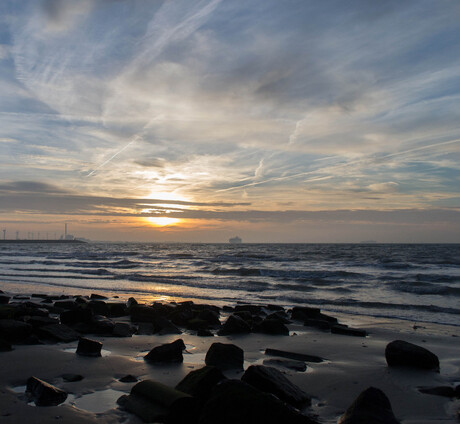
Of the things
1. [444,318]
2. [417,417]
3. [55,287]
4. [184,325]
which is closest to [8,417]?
[417,417]

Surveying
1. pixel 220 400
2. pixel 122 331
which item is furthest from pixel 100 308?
pixel 220 400

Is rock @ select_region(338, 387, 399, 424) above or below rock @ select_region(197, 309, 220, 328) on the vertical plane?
above

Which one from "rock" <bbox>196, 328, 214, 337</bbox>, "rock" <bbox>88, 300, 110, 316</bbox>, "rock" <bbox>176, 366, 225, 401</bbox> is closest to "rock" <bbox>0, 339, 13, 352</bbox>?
"rock" <bbox>196, 328, 214, 337</bbox>

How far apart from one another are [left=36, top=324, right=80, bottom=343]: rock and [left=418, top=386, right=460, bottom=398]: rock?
617 centimetres

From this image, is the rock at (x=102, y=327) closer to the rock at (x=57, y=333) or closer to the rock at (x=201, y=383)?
the rock at (x=57, y=333)

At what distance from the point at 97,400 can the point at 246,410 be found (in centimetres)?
216

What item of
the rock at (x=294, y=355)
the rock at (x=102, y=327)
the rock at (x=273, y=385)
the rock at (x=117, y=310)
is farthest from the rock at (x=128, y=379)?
the rock at (x=117, y=310)

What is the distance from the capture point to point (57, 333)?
25.1ft

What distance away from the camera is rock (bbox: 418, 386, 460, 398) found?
4992 mm

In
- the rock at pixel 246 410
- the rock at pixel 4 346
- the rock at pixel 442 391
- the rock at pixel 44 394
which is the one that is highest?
the rock at pixel 246 410

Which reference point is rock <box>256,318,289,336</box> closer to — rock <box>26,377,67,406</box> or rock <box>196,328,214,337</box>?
rock <box>196,328,214,337</box>

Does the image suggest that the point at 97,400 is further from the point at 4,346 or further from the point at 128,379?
the point at 4,346

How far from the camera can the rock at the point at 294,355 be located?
22.4ft

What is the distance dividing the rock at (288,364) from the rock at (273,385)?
1.60 meters
